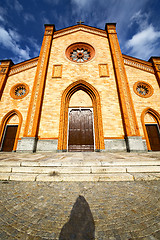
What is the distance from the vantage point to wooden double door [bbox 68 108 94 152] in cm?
699

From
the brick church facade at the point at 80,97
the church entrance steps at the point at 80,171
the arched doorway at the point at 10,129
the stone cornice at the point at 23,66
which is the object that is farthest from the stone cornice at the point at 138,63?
the arched doorway at the point at 10,129

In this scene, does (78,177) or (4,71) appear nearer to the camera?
(78,177)

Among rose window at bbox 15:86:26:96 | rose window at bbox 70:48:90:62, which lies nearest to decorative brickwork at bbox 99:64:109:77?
rose window at bbox 70:48:90:62

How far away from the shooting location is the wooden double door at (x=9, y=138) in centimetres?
769

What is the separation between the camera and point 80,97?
8.26 m

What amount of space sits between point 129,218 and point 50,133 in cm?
627

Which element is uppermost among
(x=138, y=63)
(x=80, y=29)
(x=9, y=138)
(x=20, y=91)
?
(x=80, y=29)

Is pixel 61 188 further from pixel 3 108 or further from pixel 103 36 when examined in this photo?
pixel 103 36

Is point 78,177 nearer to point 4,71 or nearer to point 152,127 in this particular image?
point 152,127

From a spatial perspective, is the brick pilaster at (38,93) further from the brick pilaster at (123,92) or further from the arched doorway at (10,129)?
the brick pilaster at (123,92)

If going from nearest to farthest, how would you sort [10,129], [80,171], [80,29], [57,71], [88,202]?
[88,202] < [80,171] < [10,129] < [57,71] < [80,29]

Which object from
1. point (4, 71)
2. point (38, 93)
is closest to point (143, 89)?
point (38, 93)

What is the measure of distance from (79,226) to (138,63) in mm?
12749

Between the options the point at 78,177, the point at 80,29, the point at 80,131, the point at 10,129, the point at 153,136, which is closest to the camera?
the point at 78,177
